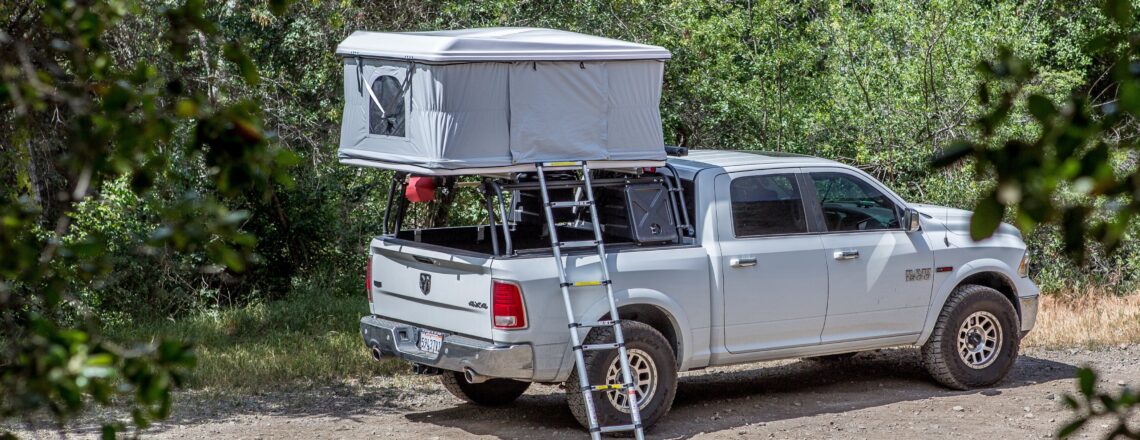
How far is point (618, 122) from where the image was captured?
27.9 ft

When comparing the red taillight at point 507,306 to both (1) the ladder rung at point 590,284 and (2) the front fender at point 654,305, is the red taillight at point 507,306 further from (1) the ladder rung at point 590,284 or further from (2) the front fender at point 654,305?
(2) the front fender at point 654,305

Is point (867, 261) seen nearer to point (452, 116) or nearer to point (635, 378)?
point (635, 378)

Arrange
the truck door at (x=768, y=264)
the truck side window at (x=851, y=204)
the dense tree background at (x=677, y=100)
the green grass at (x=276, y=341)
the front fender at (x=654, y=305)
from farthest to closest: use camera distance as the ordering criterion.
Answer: the dense tree background at (x=677, y=100)
the green grass at (x=276, y=341)
the truck side window at (x=851, y=204)
the truck door at (x=768, y=264)
the front fender at (x=654, y=305)

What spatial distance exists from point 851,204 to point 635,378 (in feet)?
7.42

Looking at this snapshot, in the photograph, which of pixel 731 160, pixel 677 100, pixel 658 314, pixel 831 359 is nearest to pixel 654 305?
pixel 658 314

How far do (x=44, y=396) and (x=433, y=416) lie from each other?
692 cm

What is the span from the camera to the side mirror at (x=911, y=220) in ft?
30.5

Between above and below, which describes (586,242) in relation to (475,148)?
below

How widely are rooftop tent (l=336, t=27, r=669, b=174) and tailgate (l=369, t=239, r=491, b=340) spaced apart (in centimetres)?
59

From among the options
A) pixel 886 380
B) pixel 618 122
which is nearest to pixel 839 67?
pixel 886 380

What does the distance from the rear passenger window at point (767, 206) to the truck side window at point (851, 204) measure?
0.20 m

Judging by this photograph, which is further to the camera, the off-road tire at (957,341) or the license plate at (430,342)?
the off-road tire at (957,341)

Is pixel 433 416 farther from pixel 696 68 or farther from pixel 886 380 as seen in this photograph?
pixel 696 68

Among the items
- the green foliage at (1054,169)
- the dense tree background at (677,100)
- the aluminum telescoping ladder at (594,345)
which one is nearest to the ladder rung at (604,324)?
the aluminum telescoping ladder at (594,345)
